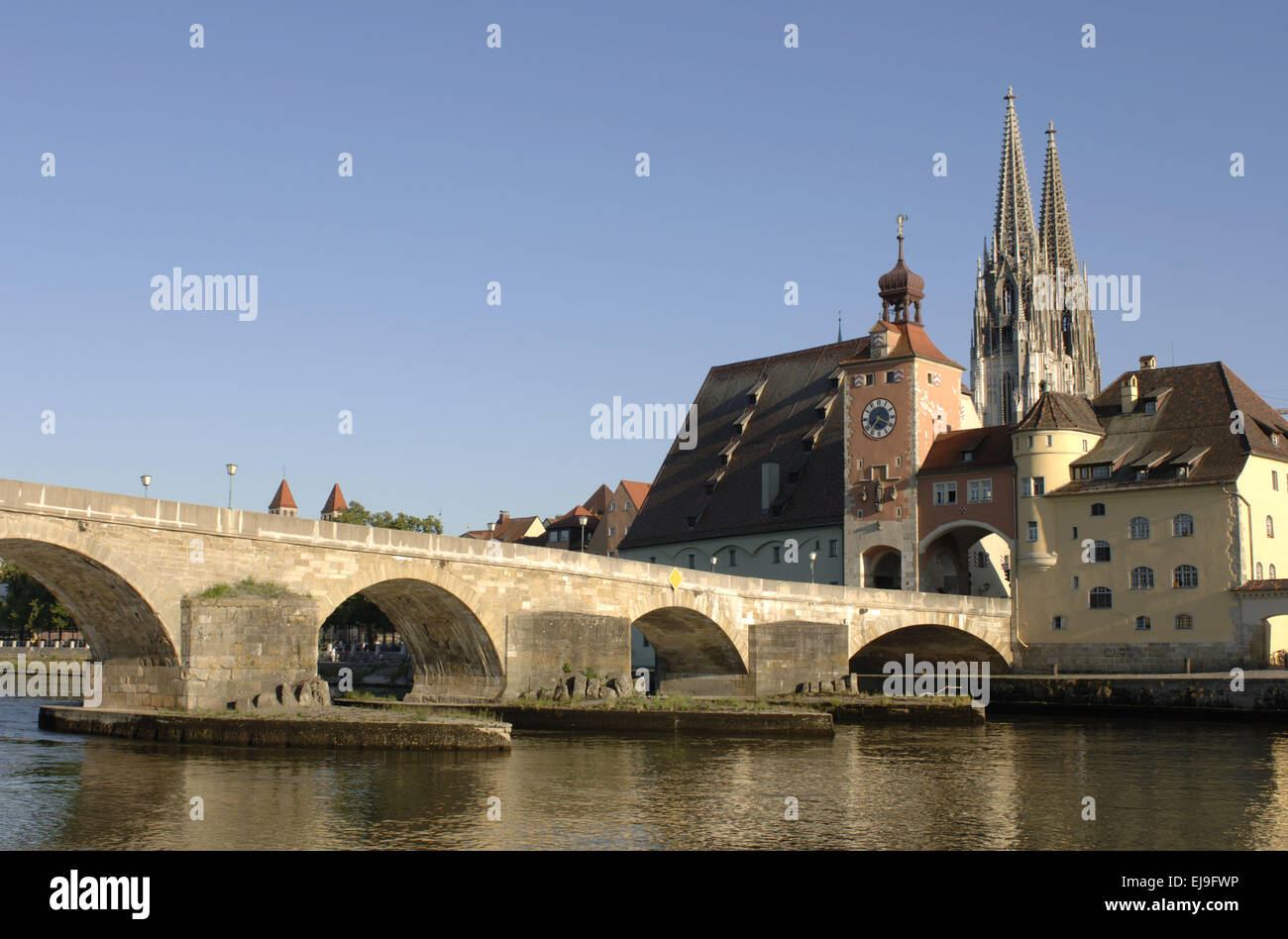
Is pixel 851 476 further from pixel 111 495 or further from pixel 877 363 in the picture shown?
pixel 111 495

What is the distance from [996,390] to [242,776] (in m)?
119

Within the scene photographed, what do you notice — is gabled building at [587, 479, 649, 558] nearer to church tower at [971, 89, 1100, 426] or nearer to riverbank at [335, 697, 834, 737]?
church tower at [971, 89, 1100, 426]

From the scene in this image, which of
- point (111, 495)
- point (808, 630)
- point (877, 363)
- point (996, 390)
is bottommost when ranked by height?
point (808, 630)

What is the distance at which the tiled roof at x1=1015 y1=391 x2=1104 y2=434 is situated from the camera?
65.0 m

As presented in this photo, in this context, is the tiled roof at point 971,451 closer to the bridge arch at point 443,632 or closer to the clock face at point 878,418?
the clock face at point 878,418

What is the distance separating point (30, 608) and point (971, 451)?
6581 centimetres

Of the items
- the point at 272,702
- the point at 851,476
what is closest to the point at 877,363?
the point at 851,476

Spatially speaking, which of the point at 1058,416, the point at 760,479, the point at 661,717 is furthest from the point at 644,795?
the point at 760,479

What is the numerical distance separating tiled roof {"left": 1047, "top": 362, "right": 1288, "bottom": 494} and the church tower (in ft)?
223

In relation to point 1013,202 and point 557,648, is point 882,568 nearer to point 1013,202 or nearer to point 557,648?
point 557,648

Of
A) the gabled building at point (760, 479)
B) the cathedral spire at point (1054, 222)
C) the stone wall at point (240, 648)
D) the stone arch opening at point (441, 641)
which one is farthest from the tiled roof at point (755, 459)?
the cathedral spire at point (1054, 222)

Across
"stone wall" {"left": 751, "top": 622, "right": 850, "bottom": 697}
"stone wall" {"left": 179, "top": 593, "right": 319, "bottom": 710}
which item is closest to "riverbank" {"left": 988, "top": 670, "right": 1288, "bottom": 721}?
"stone wall" {"left": 751, "top": 622, "right": 850, "bottom": 697}

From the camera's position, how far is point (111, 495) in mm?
34000

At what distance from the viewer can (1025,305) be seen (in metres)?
138
